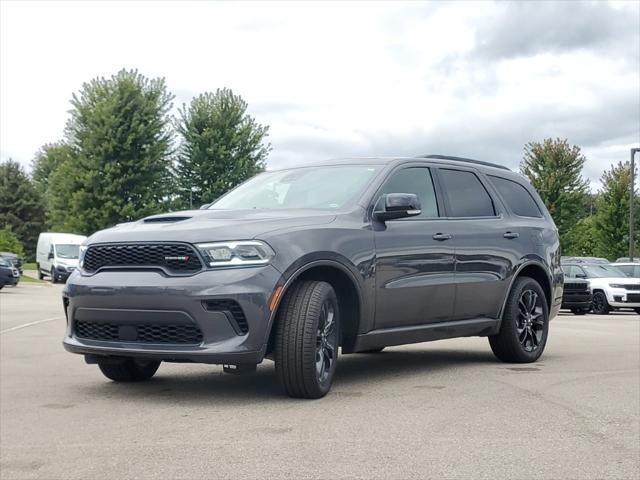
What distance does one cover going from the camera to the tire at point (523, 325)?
28.2ft

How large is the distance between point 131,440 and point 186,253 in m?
1.37

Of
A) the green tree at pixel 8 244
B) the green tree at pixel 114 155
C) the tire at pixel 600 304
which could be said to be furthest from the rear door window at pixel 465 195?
the green tree at pixel 114 155

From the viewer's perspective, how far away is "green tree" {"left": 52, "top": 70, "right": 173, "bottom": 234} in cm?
5809

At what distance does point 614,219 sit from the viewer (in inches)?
2122

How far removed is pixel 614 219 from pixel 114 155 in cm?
3012

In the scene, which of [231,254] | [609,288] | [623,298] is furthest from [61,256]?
[231,254]

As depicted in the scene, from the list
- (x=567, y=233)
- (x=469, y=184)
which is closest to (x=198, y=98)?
(x=567, y=233)

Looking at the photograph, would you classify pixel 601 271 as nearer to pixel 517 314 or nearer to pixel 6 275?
pixel 6 275

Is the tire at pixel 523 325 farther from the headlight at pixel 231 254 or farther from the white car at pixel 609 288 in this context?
the white car at pixel 609 288

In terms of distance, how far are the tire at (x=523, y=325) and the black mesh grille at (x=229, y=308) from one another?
333 centimetres

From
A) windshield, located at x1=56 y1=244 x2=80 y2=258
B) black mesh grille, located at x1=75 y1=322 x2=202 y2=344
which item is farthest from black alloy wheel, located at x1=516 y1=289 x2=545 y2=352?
windshield, located at x1=56 y1=244 x2=80 y2=258

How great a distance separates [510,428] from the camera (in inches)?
218

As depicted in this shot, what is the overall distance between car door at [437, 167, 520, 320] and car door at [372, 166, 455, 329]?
6.3 inches

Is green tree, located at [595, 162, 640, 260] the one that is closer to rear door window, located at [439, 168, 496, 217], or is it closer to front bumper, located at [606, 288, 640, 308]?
front bumper, located at [606, 288, 640, 308]
